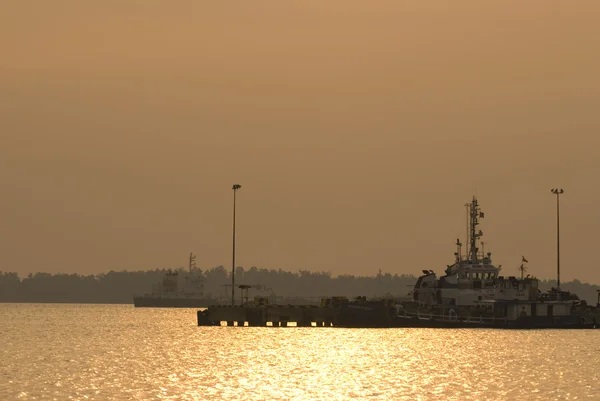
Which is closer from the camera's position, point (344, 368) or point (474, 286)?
point (344, 368)

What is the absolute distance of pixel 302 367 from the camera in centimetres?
9775

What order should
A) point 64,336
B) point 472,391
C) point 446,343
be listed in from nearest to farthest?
point 472,391 < point 446,343 < point 64,336

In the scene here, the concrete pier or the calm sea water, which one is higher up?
the concrete pier

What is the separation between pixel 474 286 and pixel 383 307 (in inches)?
500

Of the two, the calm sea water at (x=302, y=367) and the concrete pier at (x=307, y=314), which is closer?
the calm sea water at (x=302, y=367)

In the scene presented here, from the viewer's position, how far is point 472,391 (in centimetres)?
8056

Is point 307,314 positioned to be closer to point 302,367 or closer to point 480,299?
point 480,299

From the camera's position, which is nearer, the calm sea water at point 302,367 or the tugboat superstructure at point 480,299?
the calm sea water at point 302,367

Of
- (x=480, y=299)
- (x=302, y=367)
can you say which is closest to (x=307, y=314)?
(x=480, y=299)

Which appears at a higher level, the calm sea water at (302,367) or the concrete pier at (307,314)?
the concrete pier at (307,314)

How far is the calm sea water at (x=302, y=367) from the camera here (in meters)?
78.6

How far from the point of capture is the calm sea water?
7856 cm

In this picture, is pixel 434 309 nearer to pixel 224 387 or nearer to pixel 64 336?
pixel 64 336

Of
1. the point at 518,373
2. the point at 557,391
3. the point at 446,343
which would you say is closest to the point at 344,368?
the point at 518,373
